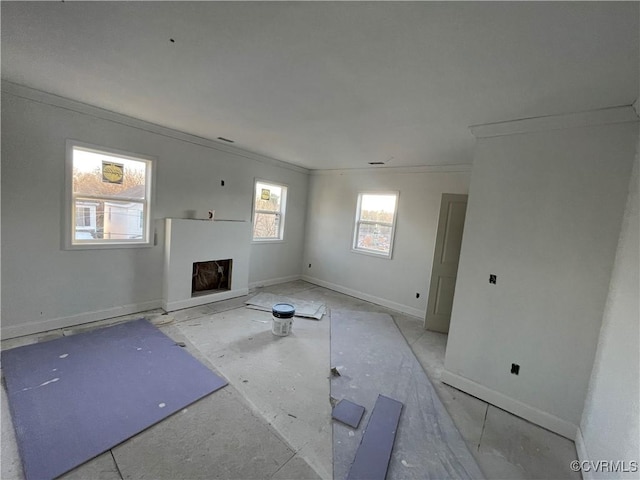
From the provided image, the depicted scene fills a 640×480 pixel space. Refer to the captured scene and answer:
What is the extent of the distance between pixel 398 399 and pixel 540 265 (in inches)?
67.8

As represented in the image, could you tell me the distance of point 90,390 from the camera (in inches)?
85.1

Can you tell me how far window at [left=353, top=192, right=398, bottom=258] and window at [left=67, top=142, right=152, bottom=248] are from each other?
3618 millimetres

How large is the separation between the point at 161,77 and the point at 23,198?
2.14 meters

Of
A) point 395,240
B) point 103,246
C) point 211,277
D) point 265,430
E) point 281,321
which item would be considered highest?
point 395,240

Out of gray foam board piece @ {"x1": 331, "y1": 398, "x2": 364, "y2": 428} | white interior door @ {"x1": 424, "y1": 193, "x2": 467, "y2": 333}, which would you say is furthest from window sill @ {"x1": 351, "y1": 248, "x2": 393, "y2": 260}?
gray foam board piece @ {"x1": 331, "y1": 398, "x2": 364, "y2": 428}

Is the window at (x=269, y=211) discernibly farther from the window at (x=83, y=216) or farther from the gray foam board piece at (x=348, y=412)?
the gray foam board piece at (x=348, y=412)

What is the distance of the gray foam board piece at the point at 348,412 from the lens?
2.08 m

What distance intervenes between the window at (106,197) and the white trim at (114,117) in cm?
39

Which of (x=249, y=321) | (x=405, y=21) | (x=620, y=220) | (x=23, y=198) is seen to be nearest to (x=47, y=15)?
(x=405, y=21)

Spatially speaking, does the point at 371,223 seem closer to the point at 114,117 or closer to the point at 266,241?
the point at 266,241

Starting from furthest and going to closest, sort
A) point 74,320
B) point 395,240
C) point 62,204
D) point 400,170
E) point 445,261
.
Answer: point 395,240, point 400,170, point 445,261, point 74,320, point 62,204

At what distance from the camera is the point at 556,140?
7.11 ft

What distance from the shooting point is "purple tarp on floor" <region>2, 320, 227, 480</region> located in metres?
1.68

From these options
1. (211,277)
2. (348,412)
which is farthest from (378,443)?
(211,277)
